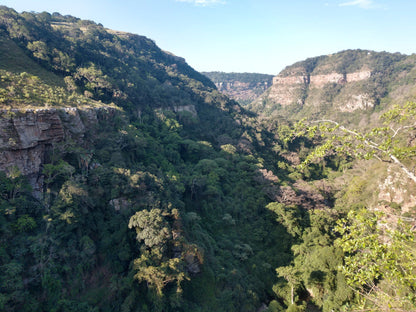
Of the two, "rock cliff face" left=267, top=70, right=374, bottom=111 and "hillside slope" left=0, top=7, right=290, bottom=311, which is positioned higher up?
"rock cliff face" left=267, top=70, right=374, bottom=111

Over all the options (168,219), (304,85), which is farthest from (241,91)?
(168,219)

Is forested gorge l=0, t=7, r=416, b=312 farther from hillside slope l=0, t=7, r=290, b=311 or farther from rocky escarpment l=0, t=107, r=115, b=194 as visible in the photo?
rocky escarpment l=0, t=107, r=115, b=194

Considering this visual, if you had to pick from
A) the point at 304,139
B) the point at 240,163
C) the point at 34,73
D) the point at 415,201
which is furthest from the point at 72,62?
the point at 304,139

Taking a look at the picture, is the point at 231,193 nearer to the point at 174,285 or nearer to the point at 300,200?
the point at 300,200

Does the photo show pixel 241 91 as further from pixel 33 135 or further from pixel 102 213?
pixel 102 213

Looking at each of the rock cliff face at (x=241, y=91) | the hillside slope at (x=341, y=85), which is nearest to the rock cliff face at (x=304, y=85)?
the hillside slope at (x=341, y=85)

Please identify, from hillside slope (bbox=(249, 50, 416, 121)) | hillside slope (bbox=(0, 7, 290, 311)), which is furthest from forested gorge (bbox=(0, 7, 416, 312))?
hillside slope (bbox=(249, 50, 416, 121))

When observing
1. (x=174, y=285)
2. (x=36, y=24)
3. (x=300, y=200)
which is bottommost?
(x=174, y=285)
